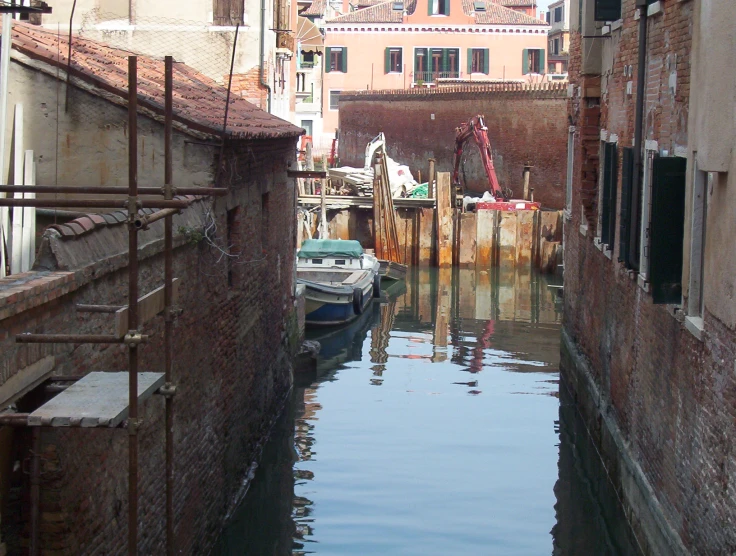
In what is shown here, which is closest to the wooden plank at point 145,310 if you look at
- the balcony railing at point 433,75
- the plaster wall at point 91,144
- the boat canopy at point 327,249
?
the plaster wall at point 91,144

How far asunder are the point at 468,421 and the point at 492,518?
3959mm

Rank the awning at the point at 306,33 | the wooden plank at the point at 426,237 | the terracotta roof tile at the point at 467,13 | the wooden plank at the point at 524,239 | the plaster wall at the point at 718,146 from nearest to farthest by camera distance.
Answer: the plaster wall at the point at 718,146 < the awning at the point at 306,33 < the wooden plank at the point at 524,239 < the wooden plank at the point at 426,237 < the terracotta roof tile at the point at 467,13

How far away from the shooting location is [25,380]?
5.73 m

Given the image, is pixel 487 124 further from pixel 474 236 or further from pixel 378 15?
pixel 378 15

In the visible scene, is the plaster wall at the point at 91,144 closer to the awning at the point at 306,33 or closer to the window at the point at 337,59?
the awning at the point at 306,33

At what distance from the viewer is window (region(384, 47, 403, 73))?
57156 millimetres

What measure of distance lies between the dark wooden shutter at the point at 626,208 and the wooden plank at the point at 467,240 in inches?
755

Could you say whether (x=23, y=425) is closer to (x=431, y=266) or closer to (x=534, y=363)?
(x=534, y=363)

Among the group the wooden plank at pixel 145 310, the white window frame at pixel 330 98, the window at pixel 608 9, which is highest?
the white window frame at pixel 330 98

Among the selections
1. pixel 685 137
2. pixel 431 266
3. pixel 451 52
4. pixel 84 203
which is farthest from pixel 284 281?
pixel 451 52

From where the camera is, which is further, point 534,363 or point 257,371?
point 534,363

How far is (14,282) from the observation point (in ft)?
19.0

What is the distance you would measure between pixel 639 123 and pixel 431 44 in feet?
155

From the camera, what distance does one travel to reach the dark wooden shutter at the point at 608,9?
1287cm
